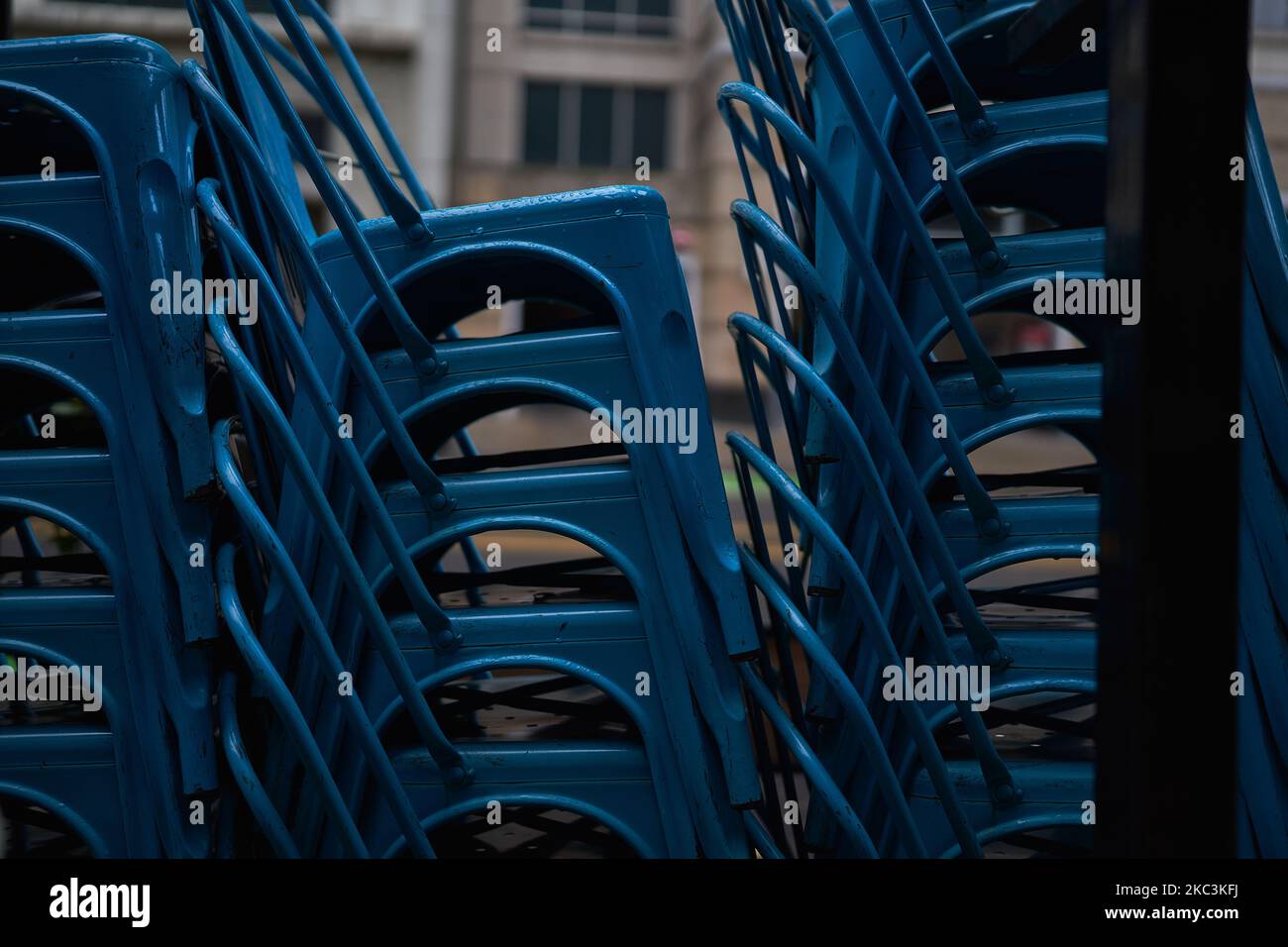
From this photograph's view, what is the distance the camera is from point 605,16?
12859 millimetres

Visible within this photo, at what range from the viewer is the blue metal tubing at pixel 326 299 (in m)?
1.36

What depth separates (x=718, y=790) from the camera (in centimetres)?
142

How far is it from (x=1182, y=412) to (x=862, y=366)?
536 millimetres

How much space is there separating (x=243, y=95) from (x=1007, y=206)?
1221 mm

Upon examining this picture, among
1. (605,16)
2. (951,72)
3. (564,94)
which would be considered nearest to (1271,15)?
(605,16)

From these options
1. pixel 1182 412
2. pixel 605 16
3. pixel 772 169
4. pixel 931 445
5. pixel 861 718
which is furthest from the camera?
pixel 605 16

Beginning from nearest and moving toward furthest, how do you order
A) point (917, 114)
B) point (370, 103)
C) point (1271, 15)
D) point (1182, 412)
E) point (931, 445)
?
point (1182, 412)
point (917, 114)
point (931, 445)
point (370, 103)
point (1271, 15)

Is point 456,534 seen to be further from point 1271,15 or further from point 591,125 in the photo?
point 591,125

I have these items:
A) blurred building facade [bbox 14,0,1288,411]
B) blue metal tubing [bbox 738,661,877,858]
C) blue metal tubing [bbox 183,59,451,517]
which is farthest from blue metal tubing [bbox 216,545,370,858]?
blurred building facade [bbox 14,0,1288,411]

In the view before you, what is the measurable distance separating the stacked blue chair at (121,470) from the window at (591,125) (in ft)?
38.3

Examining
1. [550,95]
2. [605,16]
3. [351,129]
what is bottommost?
[351,129]

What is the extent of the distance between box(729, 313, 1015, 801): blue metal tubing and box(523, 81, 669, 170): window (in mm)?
11754
